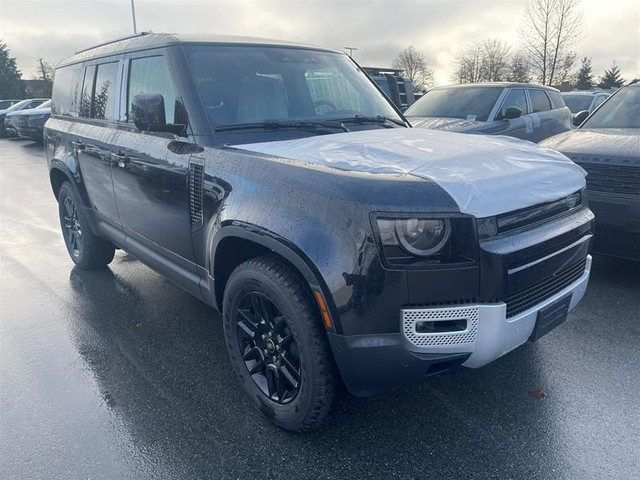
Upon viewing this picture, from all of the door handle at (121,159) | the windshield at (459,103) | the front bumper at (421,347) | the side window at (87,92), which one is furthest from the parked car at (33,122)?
the front bumper at (421,347)

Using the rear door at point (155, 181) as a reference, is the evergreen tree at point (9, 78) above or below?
above

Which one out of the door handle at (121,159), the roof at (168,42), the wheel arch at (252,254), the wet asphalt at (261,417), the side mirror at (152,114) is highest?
the roof at (168,42)

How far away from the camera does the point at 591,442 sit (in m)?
2.50

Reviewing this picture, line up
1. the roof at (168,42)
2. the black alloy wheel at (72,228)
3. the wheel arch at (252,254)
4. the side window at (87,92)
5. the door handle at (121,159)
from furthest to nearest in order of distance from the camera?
the black alloy wheel at (72,228)
the side window at (87,92)
the door handle at (121,159)
the roof at (168,42)
the wheel arch at (252,254)

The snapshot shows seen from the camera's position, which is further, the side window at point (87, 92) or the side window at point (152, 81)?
the side window at point (87, 92)

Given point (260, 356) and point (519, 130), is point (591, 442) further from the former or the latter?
point (519, 130)

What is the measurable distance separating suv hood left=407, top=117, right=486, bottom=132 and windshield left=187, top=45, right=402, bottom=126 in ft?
12.2

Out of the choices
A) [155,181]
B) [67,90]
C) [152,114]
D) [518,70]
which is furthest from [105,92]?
[518,70]

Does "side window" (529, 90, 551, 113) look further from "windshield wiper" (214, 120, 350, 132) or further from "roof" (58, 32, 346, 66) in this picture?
"windshield wiper" (214, 120, 350, 132)

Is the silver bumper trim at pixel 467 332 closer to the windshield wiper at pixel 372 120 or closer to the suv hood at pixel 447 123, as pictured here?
the windshield wiper at pixel 372 120

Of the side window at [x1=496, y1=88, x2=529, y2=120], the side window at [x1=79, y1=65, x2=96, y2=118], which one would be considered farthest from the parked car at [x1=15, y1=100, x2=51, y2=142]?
the side window at [x1=496, y1=88, x2=529, y2=120]

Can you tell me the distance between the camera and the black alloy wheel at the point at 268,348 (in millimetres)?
2553

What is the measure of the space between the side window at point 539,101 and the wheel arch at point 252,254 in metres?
7.64

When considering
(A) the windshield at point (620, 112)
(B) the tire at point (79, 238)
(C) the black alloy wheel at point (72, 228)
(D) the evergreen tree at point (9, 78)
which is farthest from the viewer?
(D) the evergreen tree at point (9, 78)
